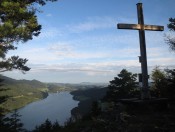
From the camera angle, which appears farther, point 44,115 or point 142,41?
point 44,115

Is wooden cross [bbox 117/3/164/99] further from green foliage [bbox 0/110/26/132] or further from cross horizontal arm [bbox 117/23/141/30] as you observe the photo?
green foliage [bbox 0/110/26/132]

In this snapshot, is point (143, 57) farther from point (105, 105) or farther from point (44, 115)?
point (44, 115)

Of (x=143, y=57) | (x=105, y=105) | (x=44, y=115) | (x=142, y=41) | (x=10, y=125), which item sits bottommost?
(x=44, y=115)

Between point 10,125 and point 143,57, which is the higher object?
point 143,57

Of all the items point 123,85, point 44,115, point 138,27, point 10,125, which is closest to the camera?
point 138,27

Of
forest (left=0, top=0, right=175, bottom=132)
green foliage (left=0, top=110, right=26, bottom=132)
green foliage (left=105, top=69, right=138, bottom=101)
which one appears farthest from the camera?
green foliage (left=105, top=69, right=138, bottom=101)

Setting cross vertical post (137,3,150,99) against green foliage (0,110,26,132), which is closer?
cross vertical post (137,3,150,99)

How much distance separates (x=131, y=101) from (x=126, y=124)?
2142 mm

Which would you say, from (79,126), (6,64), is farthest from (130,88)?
(79,126)

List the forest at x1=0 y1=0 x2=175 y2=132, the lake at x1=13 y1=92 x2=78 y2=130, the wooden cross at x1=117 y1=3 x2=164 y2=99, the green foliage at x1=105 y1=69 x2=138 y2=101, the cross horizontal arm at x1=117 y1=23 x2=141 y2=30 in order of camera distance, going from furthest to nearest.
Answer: the lake at x1=13 y1=92 x2=78 y2=130 → the green foliage at x1=105 y1=69 x2=138 y2=101 → the wooden cross at x1=117 y1=3 x2=164 y2=99 → the cross horizontal arm at x1=117 y1=23 x2=141 y2=30 → the forest at x1=0 y1=0 x2=175 y2=132

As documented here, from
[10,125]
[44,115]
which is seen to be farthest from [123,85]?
[44,115]

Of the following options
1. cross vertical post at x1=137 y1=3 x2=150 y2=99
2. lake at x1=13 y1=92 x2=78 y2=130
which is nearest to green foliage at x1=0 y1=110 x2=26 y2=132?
cross vertical post at x1=137 y1=3 x2=150 y2=99

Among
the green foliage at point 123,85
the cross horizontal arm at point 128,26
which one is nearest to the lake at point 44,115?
the green foliage at point 123,85

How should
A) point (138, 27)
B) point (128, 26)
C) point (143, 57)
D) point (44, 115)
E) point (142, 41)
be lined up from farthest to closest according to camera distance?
point (44, 115)
point (138, 27)
point (142, 41)
point (143, 57)
point (128, 26)
